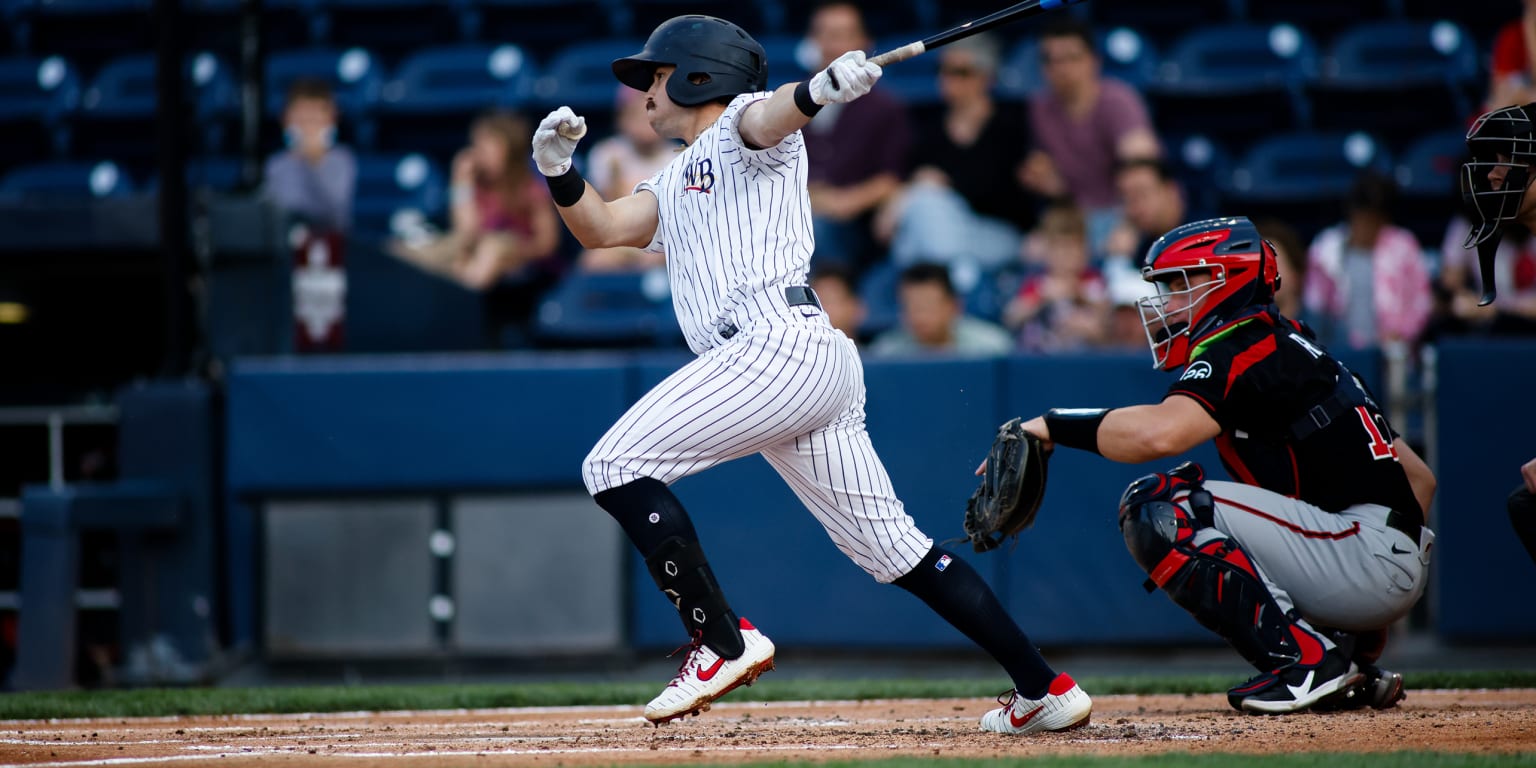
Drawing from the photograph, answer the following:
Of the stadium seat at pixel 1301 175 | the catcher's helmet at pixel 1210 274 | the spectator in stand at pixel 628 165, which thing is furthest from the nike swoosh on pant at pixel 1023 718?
the stadium seat at pixel 1301 175

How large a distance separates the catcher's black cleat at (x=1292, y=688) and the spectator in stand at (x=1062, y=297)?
9.44 feet

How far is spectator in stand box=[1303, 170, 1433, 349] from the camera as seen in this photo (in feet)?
22.2

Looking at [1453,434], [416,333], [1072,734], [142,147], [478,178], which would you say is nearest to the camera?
[1072,734]

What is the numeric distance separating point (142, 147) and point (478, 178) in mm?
2911

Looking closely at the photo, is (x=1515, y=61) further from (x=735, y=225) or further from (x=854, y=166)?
(x=735, y=225)

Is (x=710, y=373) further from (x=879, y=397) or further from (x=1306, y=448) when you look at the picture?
(x=879, y=397)

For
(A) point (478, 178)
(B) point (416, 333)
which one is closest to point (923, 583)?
(B) point (416, 333)

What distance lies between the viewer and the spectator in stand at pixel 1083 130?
291 inches

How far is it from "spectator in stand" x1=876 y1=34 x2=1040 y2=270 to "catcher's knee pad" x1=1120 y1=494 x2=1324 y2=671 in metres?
3.63

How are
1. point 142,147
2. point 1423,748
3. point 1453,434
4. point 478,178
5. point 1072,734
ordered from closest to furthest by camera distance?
point 1423,748, point 1072,734, point 1453,434, point 478,178, point 142,147

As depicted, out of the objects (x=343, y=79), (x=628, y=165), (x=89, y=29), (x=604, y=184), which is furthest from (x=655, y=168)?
(x=89, y=29)

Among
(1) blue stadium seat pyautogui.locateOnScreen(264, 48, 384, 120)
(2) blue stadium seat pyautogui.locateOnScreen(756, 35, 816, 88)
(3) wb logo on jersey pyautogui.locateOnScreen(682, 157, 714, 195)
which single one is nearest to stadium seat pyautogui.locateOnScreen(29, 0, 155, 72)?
(1) blue stadium seat pyautogui.locateOnScreen(264, 48, 384, 120)

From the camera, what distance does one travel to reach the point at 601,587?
239 inches

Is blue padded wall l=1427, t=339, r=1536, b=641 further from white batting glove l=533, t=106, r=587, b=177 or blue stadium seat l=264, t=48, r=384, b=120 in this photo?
blue stadium seat l=264, t=48, r=384, b=120
